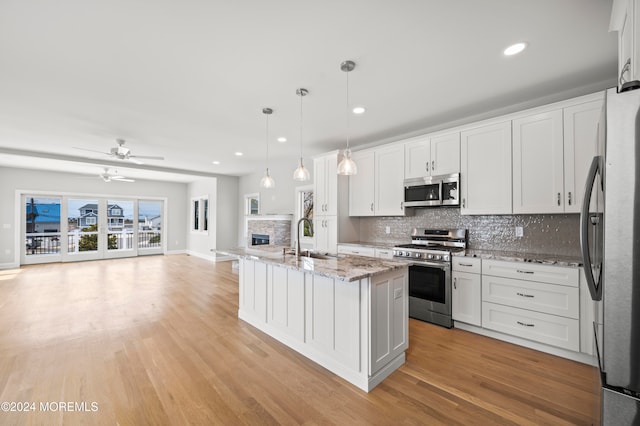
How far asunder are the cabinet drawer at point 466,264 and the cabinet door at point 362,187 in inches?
62.6

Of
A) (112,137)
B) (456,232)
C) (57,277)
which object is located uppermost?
(112,137)

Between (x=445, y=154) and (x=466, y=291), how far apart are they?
1757mm

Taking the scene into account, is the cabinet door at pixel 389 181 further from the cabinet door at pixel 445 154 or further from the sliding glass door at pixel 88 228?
the sliding glass door at pixel 88 228

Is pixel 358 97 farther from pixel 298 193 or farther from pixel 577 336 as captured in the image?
pixel 298 193

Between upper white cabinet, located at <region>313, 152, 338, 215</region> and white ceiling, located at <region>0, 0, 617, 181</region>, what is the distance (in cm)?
90

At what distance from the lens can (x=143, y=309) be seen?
3.91 metres

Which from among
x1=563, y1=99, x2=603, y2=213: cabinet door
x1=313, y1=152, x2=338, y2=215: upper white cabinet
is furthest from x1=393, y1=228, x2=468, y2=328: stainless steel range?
x1=313, y1=152, x2=338, y2=215: upper white cabinet

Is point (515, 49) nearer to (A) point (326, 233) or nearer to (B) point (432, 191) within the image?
(B) point (432, 191)

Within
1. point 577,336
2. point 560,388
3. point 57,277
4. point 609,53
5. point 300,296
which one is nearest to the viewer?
point 560,388

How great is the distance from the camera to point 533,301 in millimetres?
2736

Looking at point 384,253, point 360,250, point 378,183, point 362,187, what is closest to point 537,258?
point 384,253

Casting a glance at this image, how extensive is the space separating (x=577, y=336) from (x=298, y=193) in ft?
16.9

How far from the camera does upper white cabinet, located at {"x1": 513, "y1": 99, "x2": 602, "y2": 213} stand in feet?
8.84

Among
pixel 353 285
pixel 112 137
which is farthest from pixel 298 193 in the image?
pixel 353 285
